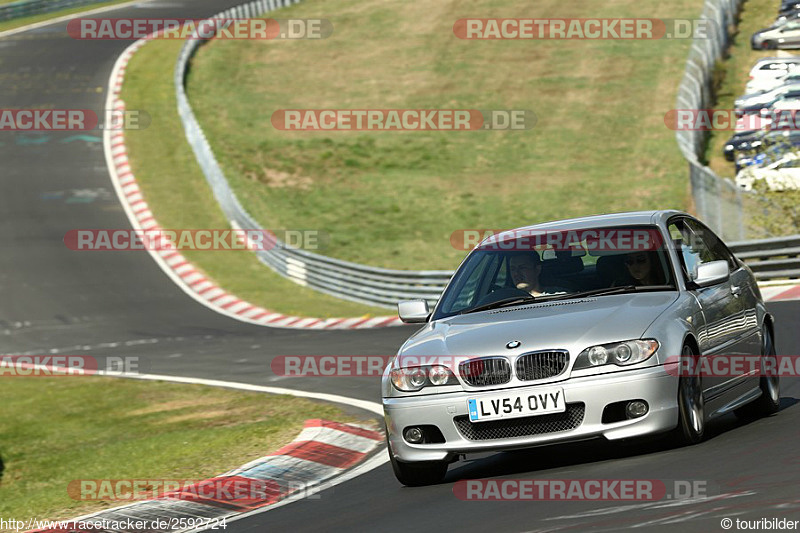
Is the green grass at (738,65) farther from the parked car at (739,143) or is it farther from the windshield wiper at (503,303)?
the windshield wiper at (503,303)

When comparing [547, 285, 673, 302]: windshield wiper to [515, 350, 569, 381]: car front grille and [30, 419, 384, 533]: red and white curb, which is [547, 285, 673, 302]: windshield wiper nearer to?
[515, 350, 569, 381]: car front grille

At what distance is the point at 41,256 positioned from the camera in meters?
31.7

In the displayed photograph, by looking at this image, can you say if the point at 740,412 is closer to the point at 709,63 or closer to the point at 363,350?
the point at 363,350

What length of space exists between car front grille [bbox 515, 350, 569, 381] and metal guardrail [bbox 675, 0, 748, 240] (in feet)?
55.0

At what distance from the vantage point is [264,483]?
9117 millimetres

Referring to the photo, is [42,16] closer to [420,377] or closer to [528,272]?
[528,272]

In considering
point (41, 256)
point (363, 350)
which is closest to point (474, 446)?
point (363, 350)

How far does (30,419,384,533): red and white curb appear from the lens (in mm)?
8359

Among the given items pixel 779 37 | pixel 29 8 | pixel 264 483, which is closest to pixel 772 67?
pixel 779 37

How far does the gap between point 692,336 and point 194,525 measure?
125 inches

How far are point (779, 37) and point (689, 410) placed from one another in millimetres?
38165

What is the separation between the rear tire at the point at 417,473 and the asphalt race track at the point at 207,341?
0.29ft

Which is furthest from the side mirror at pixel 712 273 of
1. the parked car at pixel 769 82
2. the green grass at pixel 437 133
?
the parked car at pixel 769 82

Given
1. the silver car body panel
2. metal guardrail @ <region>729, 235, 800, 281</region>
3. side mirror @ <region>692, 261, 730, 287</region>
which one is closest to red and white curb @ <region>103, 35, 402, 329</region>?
metal guardrail @ <region>729, 235, 800, 281</region>
